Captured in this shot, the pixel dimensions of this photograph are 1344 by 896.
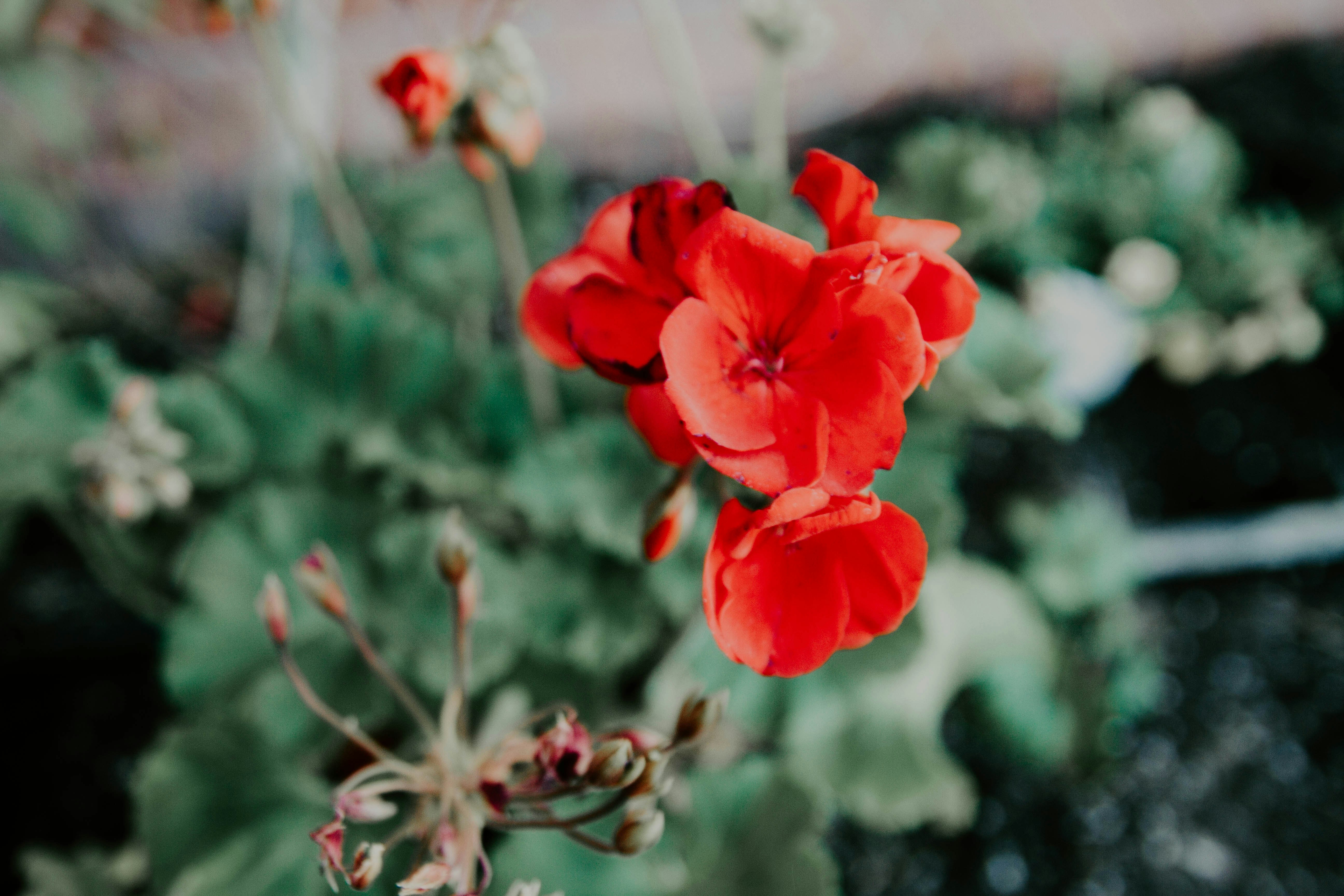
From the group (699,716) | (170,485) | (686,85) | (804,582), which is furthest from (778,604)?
(686,85)

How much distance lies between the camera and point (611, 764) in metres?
0.51

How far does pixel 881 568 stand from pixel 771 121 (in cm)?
116

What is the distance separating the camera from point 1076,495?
1473 millimetres

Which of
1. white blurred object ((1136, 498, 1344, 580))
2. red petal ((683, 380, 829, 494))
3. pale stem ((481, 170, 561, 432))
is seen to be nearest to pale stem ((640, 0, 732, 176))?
pale stem ((481, 170, 561, 432))

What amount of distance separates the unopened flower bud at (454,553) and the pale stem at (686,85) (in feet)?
2.06

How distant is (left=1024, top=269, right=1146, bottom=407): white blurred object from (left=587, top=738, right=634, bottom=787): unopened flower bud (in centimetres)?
113

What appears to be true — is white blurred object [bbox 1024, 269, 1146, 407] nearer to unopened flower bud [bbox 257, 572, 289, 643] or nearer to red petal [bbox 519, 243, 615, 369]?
red petal [bbox 519, 243, 615, 369]

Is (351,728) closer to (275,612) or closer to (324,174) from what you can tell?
(275,612)

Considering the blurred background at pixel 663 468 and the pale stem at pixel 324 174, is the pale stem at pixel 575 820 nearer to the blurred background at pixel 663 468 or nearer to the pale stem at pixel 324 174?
the blurred background at pixel 663 468

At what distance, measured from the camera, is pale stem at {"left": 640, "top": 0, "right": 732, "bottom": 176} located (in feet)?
3.47

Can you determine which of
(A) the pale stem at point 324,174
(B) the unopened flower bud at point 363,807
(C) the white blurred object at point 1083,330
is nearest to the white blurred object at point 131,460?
(A) the pale stem at point 324,174

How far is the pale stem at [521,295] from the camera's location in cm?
97

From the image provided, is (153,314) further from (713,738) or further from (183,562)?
(713,738)

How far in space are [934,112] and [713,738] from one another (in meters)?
1.35
